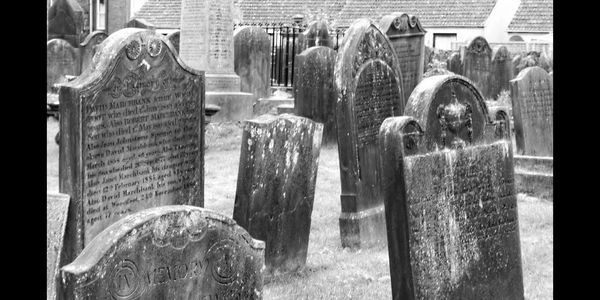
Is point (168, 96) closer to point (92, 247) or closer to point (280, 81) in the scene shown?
point (92, 247)

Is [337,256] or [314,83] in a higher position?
[314,83]

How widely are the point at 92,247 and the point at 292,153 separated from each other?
3697 mm

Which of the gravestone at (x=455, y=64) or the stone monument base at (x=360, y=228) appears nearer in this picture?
the stone monument base at (x=360, y=228)

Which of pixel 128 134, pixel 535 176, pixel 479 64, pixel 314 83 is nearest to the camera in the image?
pixel 128 134

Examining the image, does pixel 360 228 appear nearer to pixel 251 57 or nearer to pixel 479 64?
pixel 251 57

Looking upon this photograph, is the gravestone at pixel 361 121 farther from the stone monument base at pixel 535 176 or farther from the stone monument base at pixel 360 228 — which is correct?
the stone monument base at pixel 535 176

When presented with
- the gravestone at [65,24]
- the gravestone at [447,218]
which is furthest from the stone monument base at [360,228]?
the gravestone at [65,24]

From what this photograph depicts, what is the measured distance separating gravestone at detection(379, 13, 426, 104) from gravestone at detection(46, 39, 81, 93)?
7.20 meters

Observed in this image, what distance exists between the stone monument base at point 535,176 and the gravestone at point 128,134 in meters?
4.83

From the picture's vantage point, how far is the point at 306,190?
24.8ft

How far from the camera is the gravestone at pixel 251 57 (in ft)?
55.8

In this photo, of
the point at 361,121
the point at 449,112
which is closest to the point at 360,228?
the point at 361,121

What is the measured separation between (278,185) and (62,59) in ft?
34.0
